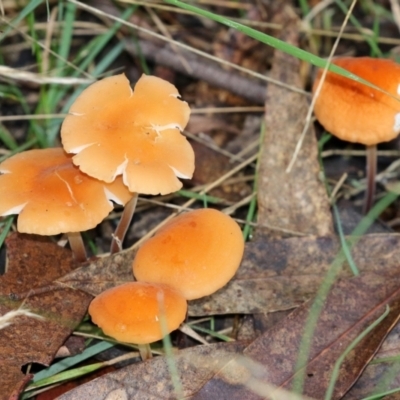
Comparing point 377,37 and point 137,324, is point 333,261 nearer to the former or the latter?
point 137,324

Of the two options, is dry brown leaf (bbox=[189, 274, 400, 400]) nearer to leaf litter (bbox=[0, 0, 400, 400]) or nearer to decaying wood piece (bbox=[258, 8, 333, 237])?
leaf litter (bbox=[0, 0, 400, 400])

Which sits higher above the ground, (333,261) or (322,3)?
(322,3)

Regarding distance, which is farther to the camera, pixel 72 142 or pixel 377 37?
pixel 377 37

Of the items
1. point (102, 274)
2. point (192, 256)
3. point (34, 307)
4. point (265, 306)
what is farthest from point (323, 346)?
point (34, 307)

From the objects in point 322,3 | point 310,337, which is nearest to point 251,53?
point 322,3

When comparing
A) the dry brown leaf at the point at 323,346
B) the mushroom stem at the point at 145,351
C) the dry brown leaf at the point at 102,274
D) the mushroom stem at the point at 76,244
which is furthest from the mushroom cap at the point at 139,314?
the mushroom stem at the point at 76,244

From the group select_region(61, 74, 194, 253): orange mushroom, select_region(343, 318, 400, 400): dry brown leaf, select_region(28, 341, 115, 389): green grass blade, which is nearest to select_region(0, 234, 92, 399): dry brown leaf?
select_region(28, 341, 115, 389): green grass blade

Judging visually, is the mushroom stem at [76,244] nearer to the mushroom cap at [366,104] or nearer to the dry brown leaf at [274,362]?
the dry brown leaf at [274,362]
